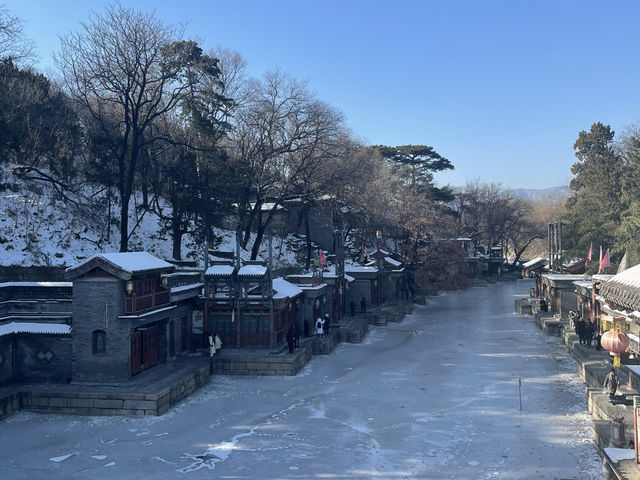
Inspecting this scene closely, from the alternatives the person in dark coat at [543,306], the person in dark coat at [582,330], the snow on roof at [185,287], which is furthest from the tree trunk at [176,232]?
the person in dark coat at [543,306]

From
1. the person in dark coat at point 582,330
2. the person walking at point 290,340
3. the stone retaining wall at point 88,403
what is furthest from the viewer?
the person in dark coat at point 582,330

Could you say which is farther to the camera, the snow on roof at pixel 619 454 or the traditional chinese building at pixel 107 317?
the traditional chinese building at pixel 107 317

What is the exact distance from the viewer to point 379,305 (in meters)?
44.3

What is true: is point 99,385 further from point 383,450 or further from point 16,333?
point 383,450

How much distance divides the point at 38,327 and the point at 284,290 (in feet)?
36.4

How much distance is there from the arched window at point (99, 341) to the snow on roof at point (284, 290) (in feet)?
26.9

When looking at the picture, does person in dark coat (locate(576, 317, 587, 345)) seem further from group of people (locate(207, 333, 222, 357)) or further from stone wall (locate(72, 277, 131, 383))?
stone wall (locate(72, 277, 131, 383))

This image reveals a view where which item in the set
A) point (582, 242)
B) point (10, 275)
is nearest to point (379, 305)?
point (582, 242)

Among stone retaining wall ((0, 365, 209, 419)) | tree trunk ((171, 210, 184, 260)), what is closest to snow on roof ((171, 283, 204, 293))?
stone retaining wall ((0, 365, 209, 419))

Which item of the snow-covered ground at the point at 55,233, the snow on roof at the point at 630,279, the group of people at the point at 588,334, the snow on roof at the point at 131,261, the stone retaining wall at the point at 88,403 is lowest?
the stone retaining wall at the point at 88,403

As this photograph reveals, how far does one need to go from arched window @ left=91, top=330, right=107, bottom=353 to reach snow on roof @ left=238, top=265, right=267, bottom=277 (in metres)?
6.84

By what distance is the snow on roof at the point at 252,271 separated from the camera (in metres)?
25.0

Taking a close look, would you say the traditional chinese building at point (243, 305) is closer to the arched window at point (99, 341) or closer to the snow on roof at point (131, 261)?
the snow on roof at point (131, 261)

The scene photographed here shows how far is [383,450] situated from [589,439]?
582 cm
